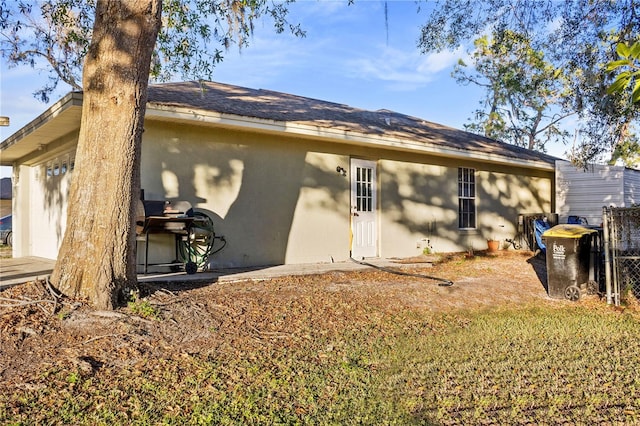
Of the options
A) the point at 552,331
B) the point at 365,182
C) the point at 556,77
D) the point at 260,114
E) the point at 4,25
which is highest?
the point at 4,25

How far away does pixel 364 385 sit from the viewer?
3.74 meters

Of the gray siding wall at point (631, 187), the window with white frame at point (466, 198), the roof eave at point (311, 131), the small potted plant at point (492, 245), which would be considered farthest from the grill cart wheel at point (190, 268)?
the gray siding wall at point (631, 187)

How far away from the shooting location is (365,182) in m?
11.0

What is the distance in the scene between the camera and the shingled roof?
29.5ft

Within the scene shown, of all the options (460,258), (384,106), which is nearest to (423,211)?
(460,258)

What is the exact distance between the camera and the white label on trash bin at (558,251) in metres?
7.41

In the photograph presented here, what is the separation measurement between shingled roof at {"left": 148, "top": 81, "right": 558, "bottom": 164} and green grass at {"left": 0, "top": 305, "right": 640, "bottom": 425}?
516cm

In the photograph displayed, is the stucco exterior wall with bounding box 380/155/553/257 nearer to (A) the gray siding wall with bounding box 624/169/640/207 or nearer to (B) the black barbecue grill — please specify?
(A) the gray siding wall with bounding box 624/169/640/207

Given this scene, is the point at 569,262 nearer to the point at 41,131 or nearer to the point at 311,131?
the point at 311,131

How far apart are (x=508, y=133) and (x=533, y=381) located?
2677 cm

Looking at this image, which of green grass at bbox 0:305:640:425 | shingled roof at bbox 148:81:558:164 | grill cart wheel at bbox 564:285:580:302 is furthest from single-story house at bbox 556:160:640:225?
green grass at bbox 0:305:640:425

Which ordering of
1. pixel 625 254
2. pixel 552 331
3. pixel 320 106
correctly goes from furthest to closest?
pixel 320 106
pixel 625 254
pixel 552 331

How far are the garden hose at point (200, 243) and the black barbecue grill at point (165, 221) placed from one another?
16cm

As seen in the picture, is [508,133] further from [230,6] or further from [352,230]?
[230,6]
